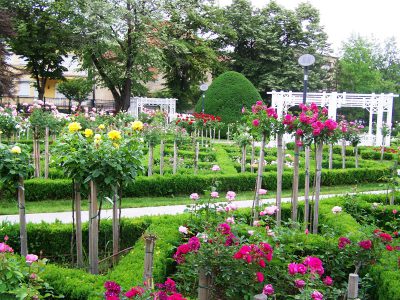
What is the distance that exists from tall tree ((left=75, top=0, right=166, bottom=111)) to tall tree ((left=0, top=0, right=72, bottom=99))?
3.85 m

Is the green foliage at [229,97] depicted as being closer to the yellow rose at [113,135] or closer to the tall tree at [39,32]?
the tall tree at [39,32]

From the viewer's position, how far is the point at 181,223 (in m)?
5.71

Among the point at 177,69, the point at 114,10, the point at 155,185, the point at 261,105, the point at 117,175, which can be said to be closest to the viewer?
the point at 117,175

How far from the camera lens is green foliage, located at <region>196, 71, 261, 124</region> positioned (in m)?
21.7

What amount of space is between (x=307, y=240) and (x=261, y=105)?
2.25 meters

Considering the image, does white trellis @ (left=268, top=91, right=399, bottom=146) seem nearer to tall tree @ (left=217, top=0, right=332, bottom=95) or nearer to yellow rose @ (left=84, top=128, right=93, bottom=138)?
tall tree @ (left=217, top=0, right=332, bottom=95)

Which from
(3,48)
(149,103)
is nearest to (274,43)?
(149,103)

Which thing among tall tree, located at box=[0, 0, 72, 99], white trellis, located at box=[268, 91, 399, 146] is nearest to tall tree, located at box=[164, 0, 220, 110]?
tall tree, located at box=[0, 0, 72, 99]

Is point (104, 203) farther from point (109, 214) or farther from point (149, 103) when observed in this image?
point (149, 103)

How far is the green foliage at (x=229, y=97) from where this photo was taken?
21734 millimetres

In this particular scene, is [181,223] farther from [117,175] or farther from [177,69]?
[177,69]

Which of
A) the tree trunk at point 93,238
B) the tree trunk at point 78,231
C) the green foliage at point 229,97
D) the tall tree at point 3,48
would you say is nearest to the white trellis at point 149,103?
the green foliage at point 229,97

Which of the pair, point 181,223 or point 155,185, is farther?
point 155,185

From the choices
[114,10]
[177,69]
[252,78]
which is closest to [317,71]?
[252,78]
